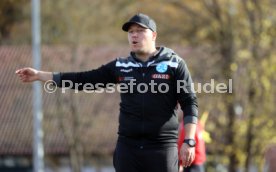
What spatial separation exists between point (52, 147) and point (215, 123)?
1391 centimetres

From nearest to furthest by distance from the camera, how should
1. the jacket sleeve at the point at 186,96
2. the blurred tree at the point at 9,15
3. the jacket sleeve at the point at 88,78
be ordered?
the jacket sleeve at the point at 186,96 → the jacket sleeve at the point at 88,78 → the blurred tree at the point at 9,15

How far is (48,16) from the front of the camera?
A: 26.5m

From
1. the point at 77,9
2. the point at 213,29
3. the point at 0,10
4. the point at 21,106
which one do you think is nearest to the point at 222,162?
the point at 213,29

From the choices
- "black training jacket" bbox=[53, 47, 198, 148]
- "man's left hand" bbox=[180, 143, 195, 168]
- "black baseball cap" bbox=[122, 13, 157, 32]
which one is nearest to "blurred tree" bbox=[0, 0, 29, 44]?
"black baseball cap" bbox=[122, 13, 157, 32]

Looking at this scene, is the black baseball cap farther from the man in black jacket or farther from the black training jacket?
the black training jacket

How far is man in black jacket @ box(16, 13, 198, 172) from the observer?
6.75 metres

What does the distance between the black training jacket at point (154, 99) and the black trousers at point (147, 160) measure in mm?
60

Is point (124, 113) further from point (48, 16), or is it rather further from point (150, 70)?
point (48, 16)

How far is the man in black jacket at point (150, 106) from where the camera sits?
22.2 ft

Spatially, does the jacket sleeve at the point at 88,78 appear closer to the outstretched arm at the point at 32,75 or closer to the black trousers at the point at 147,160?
the outstretched arm at the point at 32,75

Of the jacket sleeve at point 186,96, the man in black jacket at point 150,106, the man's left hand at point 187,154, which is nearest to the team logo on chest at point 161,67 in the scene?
the man in black jacket at point 150,106

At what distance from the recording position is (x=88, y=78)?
7.12 metres

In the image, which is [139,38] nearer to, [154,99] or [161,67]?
[161,67]

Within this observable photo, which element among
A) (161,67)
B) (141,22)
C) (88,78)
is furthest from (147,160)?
(141,22)
